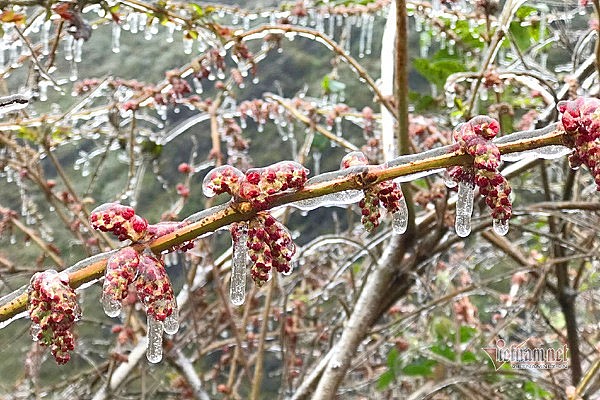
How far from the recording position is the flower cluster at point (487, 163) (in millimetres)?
453

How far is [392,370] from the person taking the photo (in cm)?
148

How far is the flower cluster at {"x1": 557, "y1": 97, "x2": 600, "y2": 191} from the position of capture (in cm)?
43

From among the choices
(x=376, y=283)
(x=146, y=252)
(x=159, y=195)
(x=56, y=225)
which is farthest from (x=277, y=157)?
(x=146, y=252)

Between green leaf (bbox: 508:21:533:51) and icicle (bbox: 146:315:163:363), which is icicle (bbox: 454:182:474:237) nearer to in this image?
icicle (bbox: 146:315:163:363)

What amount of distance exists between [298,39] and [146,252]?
360 cm

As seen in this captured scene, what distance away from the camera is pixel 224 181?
0.48 metres

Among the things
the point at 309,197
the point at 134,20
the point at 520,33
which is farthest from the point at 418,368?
the point at 134,20

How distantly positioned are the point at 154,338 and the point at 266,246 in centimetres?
13

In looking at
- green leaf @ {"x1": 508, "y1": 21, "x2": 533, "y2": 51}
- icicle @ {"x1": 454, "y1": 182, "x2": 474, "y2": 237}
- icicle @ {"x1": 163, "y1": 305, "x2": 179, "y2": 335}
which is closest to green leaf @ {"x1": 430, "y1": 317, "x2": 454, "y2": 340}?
green leaf @ {"x1": 508, "y1": 21, "x2": 533, "y2": 51}

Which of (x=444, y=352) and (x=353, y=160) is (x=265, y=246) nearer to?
(x=353, y=160)

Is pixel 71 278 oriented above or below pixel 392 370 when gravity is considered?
above

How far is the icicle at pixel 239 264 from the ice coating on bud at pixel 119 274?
0.09 meters

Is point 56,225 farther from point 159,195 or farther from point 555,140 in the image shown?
point 555,140

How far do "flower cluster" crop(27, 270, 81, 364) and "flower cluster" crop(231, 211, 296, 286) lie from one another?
0.13m
